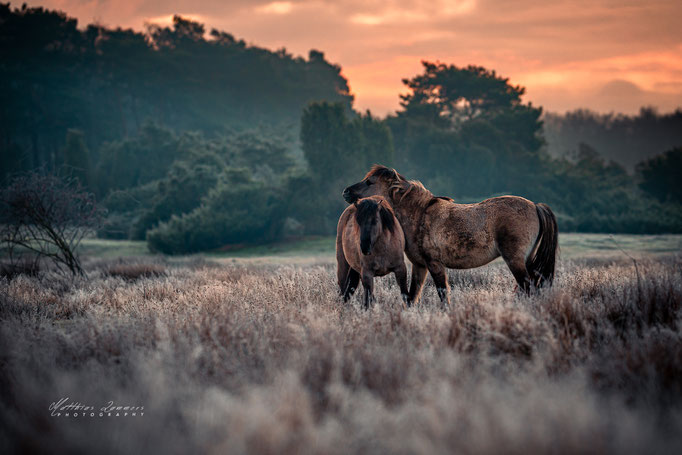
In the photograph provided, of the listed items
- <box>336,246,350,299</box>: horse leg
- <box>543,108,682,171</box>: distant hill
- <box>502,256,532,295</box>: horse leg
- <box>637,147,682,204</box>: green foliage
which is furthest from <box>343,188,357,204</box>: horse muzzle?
<box>543,108,682,171</box>: distant hill

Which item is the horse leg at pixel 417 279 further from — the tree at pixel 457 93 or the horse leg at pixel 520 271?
the tree at pixel 457 93

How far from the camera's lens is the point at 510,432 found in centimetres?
254

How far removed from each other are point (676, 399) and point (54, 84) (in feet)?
247

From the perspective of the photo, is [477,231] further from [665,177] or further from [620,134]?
[620,134]

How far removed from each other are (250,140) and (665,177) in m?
38.6

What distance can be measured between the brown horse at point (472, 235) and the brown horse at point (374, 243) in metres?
0.27

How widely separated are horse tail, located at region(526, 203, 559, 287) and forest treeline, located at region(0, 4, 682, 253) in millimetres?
10332

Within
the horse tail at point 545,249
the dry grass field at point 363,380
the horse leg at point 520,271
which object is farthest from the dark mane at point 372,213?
the horse tail at point 545,249

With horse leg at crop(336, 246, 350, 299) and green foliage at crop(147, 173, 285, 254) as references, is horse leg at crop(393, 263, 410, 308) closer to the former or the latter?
horse leg at crop(336, 246, 350, 299)

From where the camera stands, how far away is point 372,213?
5.79 meters

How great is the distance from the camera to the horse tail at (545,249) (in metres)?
6.10

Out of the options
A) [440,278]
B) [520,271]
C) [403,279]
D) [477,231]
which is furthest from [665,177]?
[403,279]

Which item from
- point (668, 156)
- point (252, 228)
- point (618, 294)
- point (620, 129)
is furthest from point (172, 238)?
point (620, 129)

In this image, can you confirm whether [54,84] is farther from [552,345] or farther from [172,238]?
[552,345]
